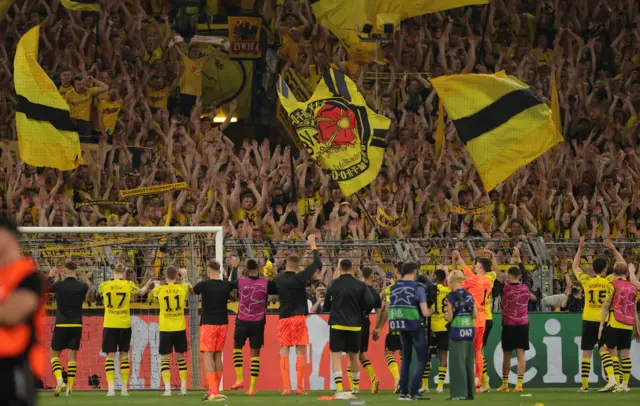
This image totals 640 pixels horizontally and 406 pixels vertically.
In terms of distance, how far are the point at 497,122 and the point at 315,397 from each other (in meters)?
6.85

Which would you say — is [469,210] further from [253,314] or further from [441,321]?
[253,314]

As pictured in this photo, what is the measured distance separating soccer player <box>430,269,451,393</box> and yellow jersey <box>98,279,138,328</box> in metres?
4.65

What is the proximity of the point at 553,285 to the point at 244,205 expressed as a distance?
5941 mm

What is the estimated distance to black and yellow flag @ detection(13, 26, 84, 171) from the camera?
22234mm

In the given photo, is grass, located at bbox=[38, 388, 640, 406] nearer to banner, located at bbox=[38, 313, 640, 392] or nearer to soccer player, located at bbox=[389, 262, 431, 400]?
soccer player, located at bbox=[389, 262, 431, 400]

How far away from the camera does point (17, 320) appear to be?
637 cm

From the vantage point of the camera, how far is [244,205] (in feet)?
77.0

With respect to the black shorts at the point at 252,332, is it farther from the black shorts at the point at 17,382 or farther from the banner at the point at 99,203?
the black shorts at the point at 17,382

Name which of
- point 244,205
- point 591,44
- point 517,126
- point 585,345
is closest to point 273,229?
point 244,205

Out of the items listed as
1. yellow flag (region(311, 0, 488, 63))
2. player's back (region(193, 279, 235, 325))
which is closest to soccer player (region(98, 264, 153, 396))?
player's back (region(193, 279, 235, 325))

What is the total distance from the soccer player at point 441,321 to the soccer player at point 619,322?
2.39m

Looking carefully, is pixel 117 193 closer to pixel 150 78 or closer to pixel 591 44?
pixel 150 78

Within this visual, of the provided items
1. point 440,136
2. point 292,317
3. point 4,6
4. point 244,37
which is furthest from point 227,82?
point 292,317

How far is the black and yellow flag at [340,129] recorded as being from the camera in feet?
76.9
